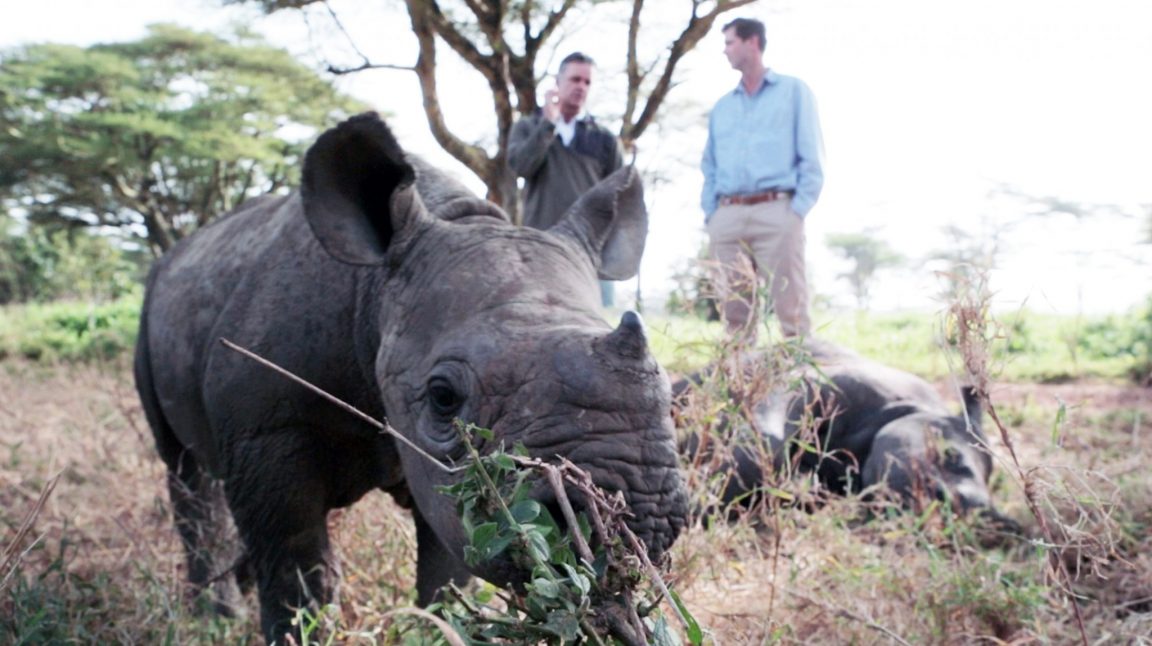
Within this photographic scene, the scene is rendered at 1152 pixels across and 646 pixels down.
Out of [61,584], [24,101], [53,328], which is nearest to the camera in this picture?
[61,584]

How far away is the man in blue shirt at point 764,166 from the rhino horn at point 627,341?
164 inches

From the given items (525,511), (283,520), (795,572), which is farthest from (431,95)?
(525,511)

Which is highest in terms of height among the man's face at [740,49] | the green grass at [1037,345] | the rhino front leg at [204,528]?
the man's face at [740,49]

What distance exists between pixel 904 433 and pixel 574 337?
3.70 metres

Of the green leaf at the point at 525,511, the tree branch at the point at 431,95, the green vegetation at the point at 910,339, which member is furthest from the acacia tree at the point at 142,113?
the green leaf at the point at 525,511

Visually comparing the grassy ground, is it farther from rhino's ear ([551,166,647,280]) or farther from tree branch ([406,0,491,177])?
tree branch ([406,0,491,177])

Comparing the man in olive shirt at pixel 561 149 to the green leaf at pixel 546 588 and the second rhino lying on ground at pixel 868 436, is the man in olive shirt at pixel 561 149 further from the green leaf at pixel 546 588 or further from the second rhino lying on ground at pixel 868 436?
the green leaf at pixel 546 588

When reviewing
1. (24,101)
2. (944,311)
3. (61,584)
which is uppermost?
(944,311)

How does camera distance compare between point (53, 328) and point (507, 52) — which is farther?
point (53, 328)

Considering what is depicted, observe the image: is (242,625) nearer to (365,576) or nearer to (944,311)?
(365,576)

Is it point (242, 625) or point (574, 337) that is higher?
point (574, 337)

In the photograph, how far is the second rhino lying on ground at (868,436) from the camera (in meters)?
4.36

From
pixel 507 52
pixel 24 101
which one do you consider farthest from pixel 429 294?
pixel 24 101

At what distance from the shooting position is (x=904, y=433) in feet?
18.7
